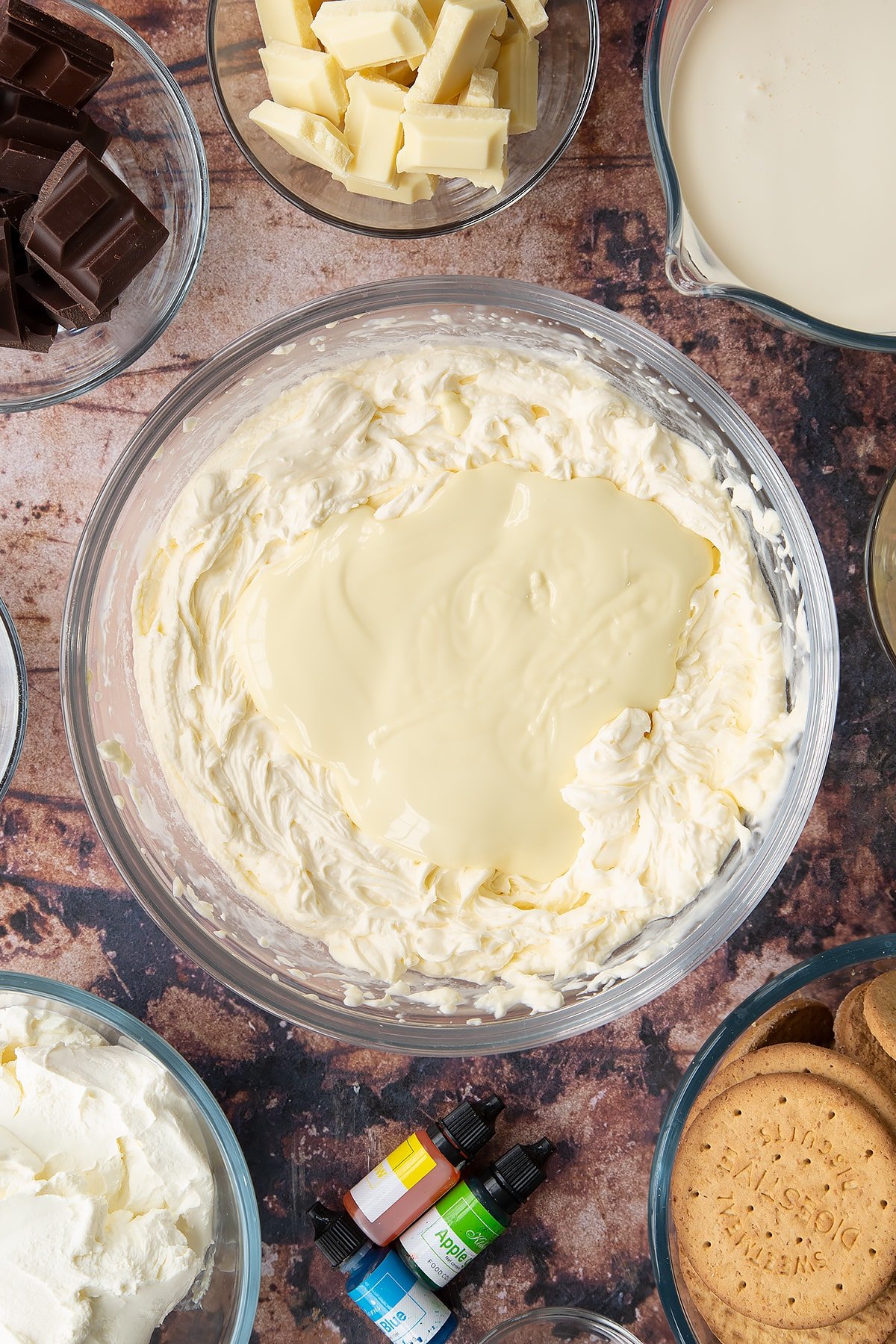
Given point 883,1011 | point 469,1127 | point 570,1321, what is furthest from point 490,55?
point 570,1321

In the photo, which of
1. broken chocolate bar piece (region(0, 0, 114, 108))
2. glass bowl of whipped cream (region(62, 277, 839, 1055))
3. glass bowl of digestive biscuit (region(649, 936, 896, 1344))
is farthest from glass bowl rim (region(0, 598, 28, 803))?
glass bowl of digestive biscuit (region(649, 936, 896, 1344))

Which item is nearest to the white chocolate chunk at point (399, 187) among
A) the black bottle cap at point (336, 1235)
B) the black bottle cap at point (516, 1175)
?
the black bottle cap at point (516, 1175)

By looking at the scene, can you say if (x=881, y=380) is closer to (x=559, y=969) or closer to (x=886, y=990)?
(x=886, y=990)

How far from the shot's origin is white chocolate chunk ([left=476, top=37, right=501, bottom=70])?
5.32 ft

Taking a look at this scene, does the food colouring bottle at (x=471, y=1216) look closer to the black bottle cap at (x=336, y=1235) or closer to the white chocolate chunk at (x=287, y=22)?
the black bottle cap at (x=336, y=1235)

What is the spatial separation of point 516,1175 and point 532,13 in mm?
2009

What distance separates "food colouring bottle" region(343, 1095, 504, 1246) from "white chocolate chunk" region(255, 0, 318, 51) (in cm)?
189

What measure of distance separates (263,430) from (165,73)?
64 centimetres

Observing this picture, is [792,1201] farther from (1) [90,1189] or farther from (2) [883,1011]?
(1) [90,1189]

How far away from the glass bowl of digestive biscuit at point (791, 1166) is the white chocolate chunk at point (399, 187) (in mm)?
1485

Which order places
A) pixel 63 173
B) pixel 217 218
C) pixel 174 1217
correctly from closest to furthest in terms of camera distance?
pixel 63 173 < pixel 174 1217 < pixel 217 218

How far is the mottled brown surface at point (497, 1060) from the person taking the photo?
1859mm

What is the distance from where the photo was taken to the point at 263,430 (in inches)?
70.3

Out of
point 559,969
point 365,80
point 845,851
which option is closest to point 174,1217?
point 559,969
